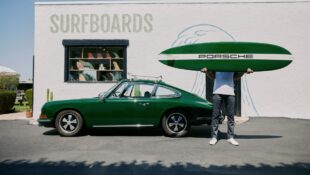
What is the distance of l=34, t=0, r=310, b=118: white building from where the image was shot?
12.0 m

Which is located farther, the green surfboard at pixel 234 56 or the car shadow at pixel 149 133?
the car shadow at pixel 149 133

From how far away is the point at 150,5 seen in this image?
12117 mm

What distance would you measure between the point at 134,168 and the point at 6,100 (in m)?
11.6

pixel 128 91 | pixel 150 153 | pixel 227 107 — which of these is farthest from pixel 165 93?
pixel 150 153

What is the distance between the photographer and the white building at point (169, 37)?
12.0 meters

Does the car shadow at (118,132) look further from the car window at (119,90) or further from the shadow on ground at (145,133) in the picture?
the car window at (119,90)

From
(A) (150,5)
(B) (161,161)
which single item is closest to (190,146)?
(B) (161,161)

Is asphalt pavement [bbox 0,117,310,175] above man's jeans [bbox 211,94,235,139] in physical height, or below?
below

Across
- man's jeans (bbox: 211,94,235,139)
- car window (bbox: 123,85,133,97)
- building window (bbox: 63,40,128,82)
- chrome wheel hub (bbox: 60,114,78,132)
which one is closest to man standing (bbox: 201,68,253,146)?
man's jeans (bbox: 211,94,235,139)

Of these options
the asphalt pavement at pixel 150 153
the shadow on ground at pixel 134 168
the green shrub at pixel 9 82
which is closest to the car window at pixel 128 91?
the asphalt pavement at pixel 150 153

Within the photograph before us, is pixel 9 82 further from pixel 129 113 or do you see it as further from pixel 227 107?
pixel 227 107

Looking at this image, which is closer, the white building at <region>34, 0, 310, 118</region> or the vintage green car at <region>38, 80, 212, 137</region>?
the vintage green car at <region>38, 80, 212, 137</region>

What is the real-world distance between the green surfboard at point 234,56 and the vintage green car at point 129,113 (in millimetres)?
946

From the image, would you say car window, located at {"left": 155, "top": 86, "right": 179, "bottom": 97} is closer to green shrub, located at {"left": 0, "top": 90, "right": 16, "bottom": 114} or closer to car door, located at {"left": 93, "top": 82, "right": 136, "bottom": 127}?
car door, located at {"left": 93, "top": 82, "right": 136, "bottom": 127}
